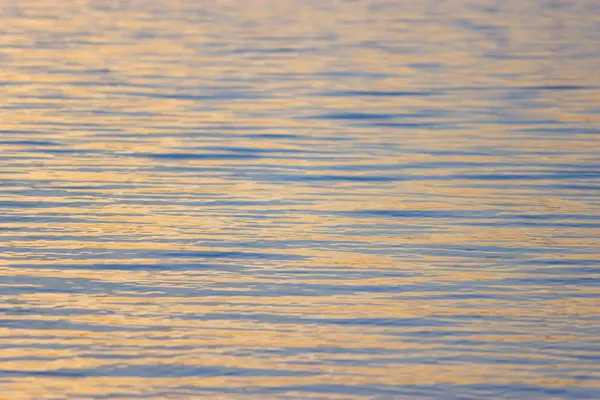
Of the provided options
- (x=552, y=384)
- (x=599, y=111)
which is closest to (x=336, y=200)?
(x=552, y=384)

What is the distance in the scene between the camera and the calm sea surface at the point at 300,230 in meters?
7.98

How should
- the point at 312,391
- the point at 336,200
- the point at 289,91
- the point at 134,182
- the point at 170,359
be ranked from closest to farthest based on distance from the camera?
1. the point at 312,391
2. the point at 170,359
3. the point at 336,200
4. the point at 134,182
5. the point at 289,91

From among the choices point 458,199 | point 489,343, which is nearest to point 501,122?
point 458,199

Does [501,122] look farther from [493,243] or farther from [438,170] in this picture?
[493,243]

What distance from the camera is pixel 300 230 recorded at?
11.3 metres

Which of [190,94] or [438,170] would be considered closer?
[438,170]

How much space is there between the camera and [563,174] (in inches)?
535

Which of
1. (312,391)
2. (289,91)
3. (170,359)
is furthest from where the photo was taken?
(289,91)

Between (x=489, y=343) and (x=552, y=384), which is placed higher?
(x=489, y=343)

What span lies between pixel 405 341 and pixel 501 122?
8.91 metres

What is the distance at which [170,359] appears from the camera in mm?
8070

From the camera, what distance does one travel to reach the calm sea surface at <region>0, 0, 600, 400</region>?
26.2 feet

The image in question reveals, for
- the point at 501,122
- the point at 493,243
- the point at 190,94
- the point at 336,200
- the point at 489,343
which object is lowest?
the point at 489,343

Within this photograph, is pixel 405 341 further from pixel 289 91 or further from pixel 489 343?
pixel 289 91
